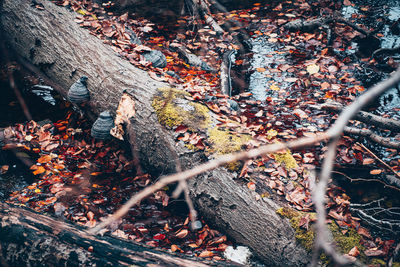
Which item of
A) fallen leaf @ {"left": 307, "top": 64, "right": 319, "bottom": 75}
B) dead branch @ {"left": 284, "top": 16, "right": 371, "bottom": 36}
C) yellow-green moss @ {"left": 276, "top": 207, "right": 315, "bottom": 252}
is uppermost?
dead branch @ {"left": 284, "top": 16, "right": 371, "bottom": 36}

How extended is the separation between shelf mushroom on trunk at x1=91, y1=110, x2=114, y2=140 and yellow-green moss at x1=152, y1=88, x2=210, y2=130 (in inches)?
28.3

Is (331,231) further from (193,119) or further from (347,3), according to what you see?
(347,3)

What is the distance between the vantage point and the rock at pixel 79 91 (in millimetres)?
4195

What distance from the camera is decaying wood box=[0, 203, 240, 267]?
2293 millimetres

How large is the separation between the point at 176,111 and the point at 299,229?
6.86 feet

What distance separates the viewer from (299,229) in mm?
2820

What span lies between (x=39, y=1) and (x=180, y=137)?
163 inches

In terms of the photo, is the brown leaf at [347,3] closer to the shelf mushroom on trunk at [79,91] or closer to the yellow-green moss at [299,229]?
the yellow-green moss at [299,229]

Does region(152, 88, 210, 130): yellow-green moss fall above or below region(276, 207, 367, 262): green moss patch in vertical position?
above

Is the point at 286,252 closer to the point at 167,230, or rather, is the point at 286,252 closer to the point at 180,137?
the point at 167,230

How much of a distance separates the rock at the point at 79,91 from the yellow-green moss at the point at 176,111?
Answer: 1.25 m

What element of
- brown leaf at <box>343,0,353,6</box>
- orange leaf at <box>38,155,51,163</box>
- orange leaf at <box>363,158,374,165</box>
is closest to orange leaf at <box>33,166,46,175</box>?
orange leaf at <box>38,155,51,163</box>

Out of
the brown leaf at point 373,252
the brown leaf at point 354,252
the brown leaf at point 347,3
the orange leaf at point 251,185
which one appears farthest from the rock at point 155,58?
the brown leaf at point 347,3

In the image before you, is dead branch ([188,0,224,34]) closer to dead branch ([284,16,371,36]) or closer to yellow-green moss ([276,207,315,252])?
dead branch ([284,16,371,36])
